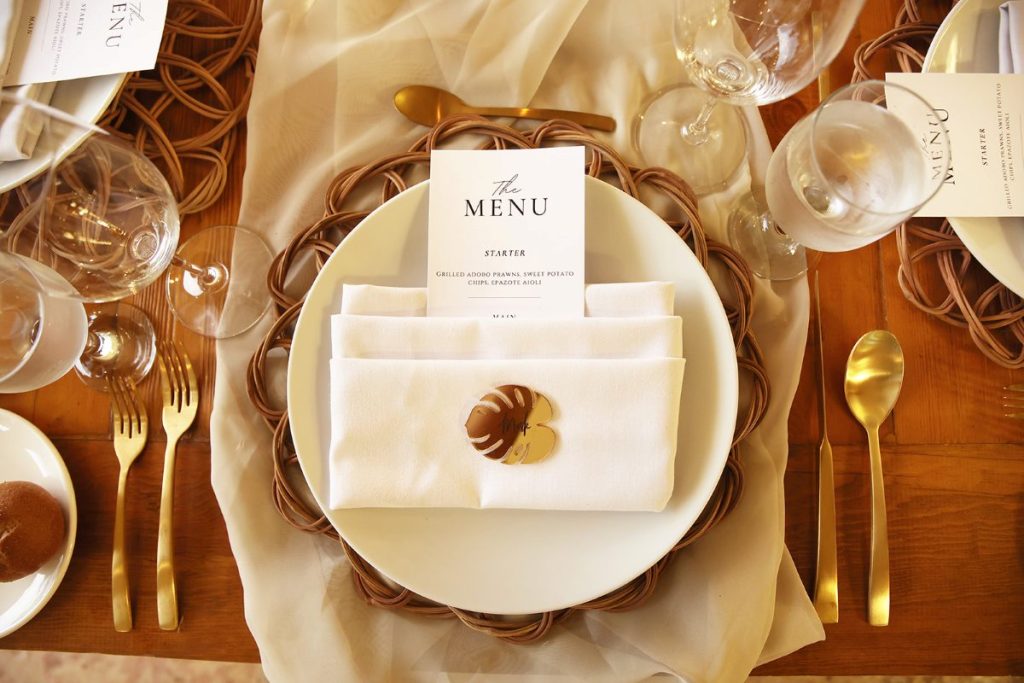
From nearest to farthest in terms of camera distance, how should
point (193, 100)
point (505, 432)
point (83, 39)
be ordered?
point (505, 432) < point (83, 39) < point (193, 100)

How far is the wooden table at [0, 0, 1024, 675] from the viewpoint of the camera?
0.73 meters

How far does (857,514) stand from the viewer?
2.44 feet

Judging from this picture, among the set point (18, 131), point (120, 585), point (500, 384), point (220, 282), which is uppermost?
point (18, 131)

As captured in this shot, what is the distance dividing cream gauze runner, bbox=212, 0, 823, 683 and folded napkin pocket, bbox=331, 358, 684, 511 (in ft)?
0.53

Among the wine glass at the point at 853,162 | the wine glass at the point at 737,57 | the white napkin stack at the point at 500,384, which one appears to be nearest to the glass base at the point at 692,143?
the wine glass at the point at 737,57

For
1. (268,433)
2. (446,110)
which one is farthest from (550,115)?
(268,433)

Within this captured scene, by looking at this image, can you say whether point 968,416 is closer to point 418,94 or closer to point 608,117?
point 608,117

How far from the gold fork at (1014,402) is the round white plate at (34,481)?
105 centimetres

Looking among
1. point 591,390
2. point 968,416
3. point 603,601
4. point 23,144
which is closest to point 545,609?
point 603,601

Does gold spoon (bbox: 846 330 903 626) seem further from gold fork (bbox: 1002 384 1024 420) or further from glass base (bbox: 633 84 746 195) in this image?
glass base (bbox: 633 84 746 195)

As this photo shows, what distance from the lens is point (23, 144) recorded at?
662mm

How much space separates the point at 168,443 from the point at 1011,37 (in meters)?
1.02

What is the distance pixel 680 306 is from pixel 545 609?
312mm

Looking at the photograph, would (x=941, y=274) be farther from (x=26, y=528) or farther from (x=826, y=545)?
(x=26, y=528)
